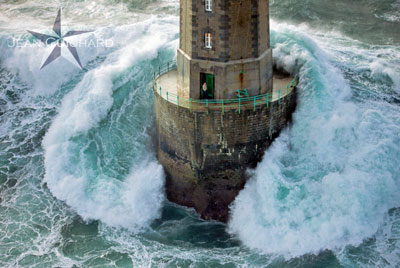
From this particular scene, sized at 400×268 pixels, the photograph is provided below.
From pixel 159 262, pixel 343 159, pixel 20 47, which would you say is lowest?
pixel 159 262

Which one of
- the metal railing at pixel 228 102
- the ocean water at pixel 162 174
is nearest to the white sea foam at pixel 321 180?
the ocean water at pixel 162 174

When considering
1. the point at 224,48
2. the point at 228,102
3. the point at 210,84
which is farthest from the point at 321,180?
the point at 224,48

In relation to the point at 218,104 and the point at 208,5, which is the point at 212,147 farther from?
the point at 208,5

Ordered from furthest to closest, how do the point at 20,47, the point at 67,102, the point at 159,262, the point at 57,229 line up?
the point at 20,47 → the point at 67,102 → the point at 57,229 → the point at 159,262

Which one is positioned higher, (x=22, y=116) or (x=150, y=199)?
(x=22, y=116)

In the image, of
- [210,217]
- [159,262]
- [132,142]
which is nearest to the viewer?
[159,262]

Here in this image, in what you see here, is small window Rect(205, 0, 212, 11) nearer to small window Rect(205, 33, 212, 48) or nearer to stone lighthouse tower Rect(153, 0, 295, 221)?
stone lighthouse tower Rect(153, 0, 295, 221)

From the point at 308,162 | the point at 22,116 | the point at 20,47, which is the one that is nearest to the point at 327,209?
the point at 308,162

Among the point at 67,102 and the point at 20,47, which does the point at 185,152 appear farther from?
the point at 20,47

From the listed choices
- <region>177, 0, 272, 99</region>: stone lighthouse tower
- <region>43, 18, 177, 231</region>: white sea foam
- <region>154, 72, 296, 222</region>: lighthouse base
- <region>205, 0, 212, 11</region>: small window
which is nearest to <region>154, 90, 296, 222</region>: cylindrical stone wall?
<region>154, 72, 296, 222</region>: lighthouse base
